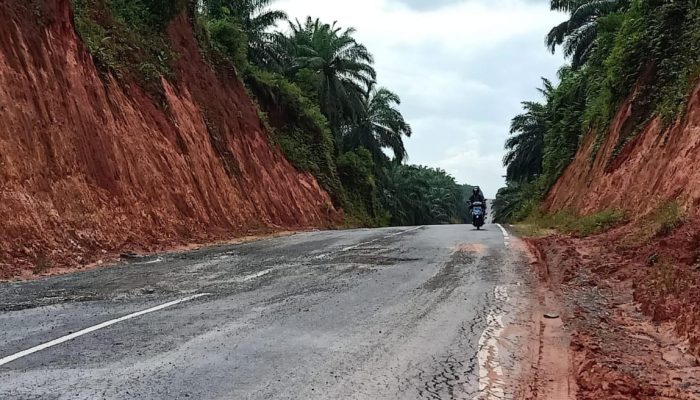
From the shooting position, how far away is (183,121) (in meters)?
24.0

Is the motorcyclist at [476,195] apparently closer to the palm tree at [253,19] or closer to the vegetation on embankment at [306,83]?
the vegetation on embankment at [306,83]

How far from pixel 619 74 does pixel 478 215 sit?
262 inches

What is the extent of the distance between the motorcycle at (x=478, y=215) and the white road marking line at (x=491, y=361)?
603 inches

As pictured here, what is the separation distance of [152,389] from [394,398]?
5.95ft

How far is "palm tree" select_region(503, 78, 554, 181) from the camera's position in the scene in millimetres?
53312

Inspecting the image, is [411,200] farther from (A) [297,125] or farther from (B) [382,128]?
(A) [297,125]

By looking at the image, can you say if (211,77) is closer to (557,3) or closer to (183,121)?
(183,121)

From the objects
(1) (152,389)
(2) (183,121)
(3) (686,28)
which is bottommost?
(1) (152,389)

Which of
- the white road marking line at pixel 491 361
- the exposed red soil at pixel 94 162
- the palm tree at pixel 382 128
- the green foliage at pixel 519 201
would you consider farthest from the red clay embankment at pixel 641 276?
the palm tree at pixel 382 128

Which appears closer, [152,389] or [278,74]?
[152,389]

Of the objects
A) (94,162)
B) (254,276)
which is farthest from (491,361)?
(94,162)

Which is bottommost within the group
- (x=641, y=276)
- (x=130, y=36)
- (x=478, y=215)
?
(x=641, y=276)

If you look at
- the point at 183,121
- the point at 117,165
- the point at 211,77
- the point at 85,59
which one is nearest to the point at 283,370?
the point at 117,165

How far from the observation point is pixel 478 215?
23.1 m
